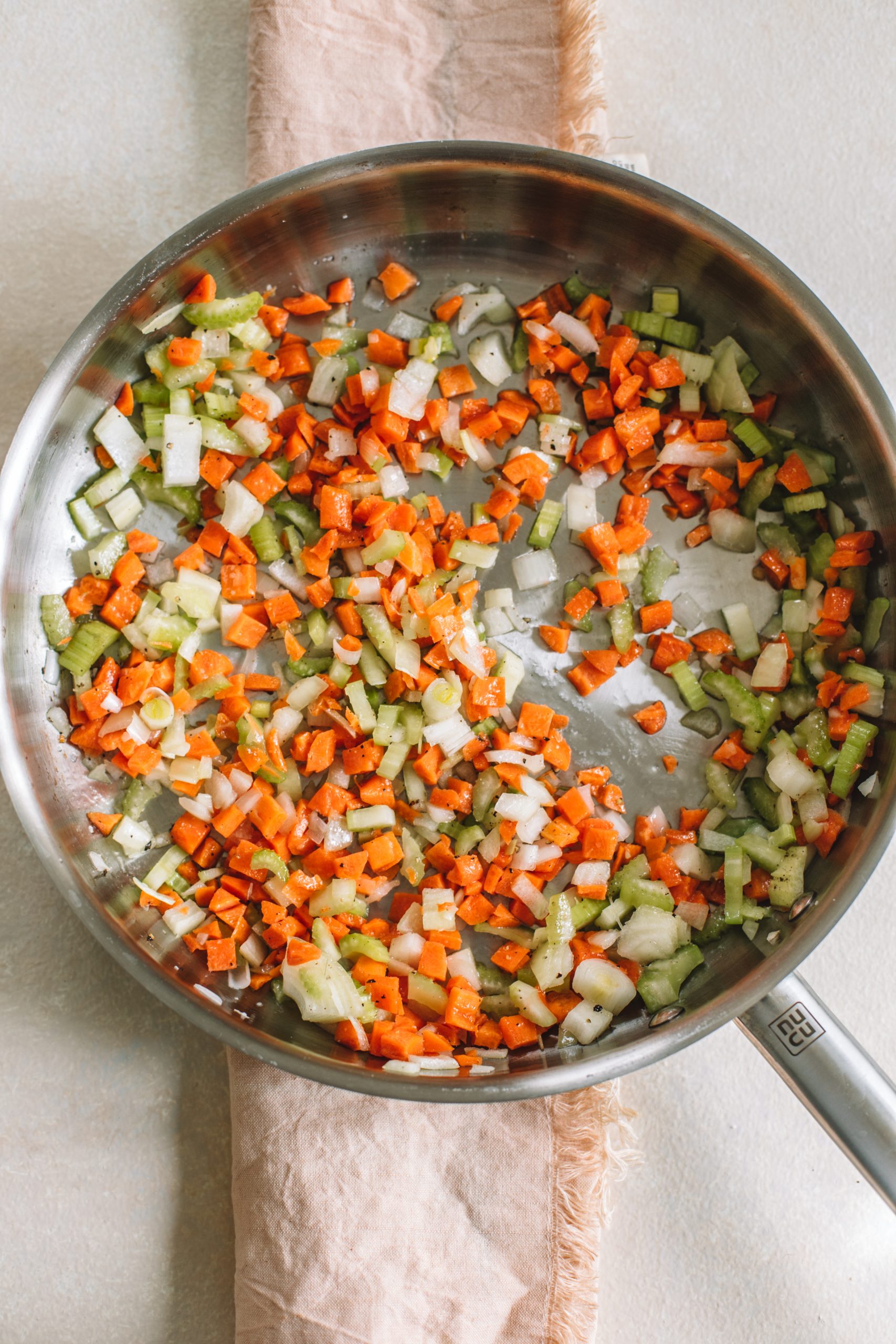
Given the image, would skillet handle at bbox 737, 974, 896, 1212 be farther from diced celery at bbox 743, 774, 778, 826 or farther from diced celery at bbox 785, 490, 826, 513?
diced celery at bbox 785, 490, 826, 513

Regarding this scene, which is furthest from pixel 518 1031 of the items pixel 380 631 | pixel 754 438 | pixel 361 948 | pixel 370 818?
pixel 754 438

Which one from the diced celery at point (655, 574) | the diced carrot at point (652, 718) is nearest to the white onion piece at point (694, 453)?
the diced celery at point (655, 574)

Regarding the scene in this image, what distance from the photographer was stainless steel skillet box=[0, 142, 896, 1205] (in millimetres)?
1178

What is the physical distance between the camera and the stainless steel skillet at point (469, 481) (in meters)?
1.18

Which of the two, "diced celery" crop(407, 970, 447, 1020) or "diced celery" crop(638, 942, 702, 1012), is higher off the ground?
"diced celery" crop(638, 942, 702, 1012)

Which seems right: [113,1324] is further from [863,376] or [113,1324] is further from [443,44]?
[443,44]

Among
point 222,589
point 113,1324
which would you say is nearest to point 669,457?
point 222,589

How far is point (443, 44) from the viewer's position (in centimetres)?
147

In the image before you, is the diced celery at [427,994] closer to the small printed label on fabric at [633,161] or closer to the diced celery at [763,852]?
the diced celery at [763,852]

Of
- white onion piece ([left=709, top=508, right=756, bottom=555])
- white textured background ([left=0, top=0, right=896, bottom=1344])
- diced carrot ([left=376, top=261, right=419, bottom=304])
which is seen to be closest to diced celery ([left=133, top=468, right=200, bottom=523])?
white textured background ([left=0, top=0, right=896, bottom=1344])

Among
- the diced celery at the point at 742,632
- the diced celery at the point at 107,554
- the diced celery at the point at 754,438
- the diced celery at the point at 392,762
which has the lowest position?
the diced celery at the point at 392,762

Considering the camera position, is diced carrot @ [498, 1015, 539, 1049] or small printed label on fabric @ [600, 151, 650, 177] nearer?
diced carrot @ [498, 1015, 539, 1049]

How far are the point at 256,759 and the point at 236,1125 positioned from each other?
515 millimetres

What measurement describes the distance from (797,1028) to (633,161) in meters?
1.30
